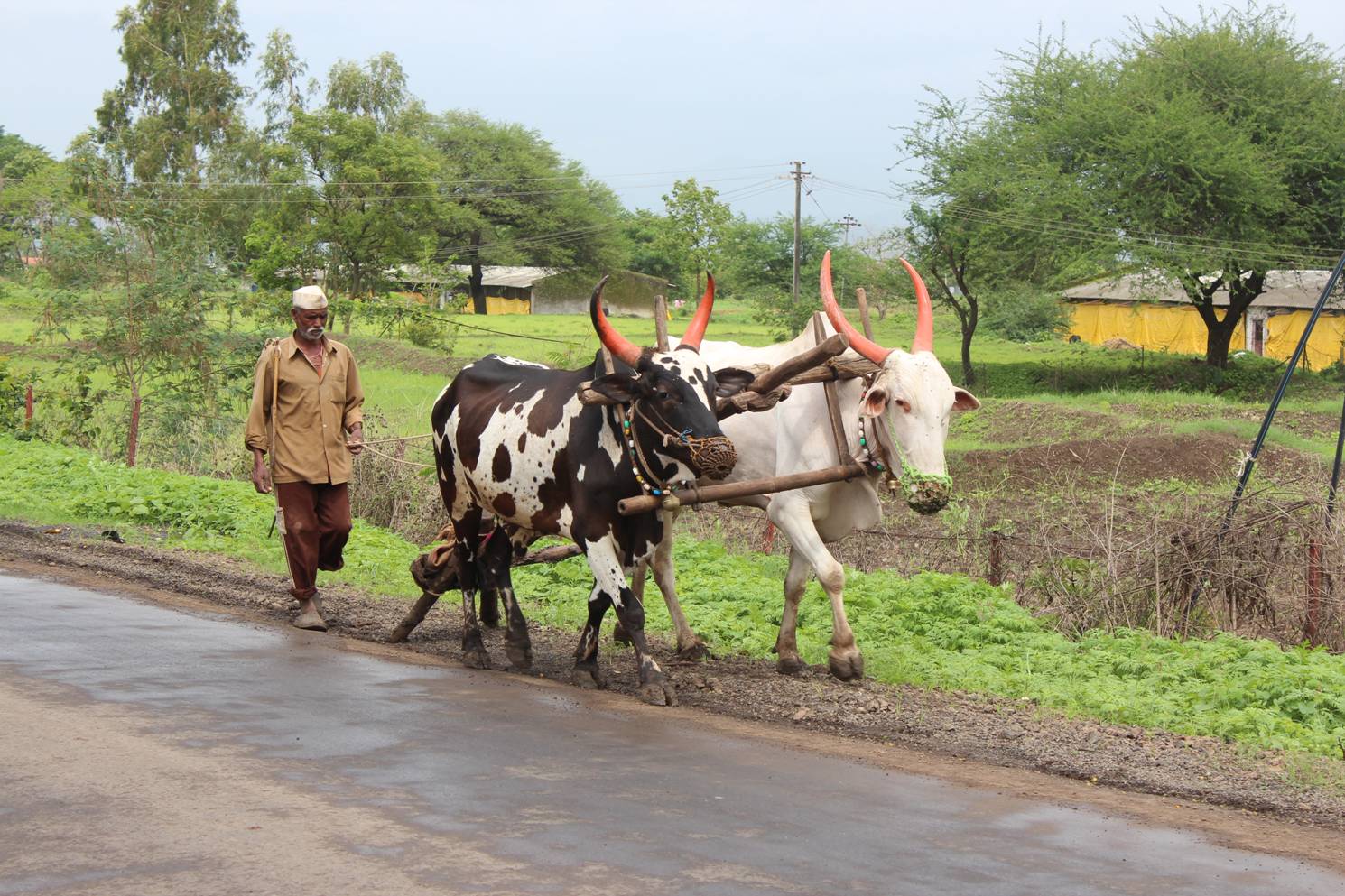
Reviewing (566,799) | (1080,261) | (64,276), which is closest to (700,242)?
(1080,261)

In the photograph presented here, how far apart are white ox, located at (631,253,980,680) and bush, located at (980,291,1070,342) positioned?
44503 mm

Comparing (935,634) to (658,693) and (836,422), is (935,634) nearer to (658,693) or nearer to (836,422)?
(836,422)

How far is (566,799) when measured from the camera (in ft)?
18.6

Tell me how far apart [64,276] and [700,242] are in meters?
43.8

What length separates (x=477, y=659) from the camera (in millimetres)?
8578

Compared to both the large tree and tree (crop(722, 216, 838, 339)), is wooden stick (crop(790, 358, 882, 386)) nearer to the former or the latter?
the large tree

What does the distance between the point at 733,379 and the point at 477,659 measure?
2.18 m

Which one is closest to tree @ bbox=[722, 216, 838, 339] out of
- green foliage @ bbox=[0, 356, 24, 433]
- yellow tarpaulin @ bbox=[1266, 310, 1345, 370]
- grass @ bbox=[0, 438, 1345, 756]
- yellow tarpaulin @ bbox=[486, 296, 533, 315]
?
yellow tarpaulin @ bbox=[486, 296, 533, 315]

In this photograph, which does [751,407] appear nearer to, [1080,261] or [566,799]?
[566,799]

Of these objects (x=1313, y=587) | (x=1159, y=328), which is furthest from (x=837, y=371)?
(x=1159, y=328)

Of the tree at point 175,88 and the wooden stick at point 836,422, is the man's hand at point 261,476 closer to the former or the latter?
the wooden stick at point 836,422

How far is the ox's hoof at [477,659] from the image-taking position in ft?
28.1

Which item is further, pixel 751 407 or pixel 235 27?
pixel 235 27

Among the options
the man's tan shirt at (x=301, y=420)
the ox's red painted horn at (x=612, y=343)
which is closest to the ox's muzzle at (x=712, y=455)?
the ox's red painted horn at (x=612, y=343)
